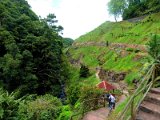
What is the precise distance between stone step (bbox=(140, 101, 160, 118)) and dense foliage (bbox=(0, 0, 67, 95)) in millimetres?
27011

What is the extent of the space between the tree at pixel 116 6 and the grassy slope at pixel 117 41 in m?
7.01

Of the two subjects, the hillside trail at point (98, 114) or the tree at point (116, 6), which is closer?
the hillside trail at point (98, 114)

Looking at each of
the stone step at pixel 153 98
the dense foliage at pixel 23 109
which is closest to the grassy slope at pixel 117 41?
the dense foliage at pixel 23 109

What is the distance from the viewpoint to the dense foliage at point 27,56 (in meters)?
36.6

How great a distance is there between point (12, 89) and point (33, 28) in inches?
440

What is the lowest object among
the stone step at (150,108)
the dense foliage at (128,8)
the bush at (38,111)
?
the bush at (38,111)

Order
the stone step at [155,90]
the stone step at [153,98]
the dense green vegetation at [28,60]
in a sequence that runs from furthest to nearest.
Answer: the dense green vegetation at [28,60] → the stone step at [155,90] → the stone step at [153,98]

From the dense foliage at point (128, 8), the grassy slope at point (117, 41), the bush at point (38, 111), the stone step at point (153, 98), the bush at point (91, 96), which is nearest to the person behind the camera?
the stone step at point (153, 98)

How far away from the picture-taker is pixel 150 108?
9.69 m

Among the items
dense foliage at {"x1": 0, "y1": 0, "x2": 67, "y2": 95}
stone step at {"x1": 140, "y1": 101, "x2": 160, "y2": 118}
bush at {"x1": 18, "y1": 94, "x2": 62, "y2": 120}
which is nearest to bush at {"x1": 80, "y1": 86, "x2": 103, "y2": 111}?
bush at {"x1": 18, "y1": 94, "x2": 62, "y2": 120}

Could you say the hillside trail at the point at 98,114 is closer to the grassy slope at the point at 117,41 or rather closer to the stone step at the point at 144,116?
the stone step at the point at 144,116

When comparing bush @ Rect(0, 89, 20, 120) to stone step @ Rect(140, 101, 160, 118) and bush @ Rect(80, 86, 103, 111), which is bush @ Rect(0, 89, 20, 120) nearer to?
bush @ Rect(80, 86, 103, 111)

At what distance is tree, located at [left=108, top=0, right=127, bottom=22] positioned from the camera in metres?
81.6

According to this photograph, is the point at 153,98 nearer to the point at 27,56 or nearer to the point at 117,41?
the point at 27,56
